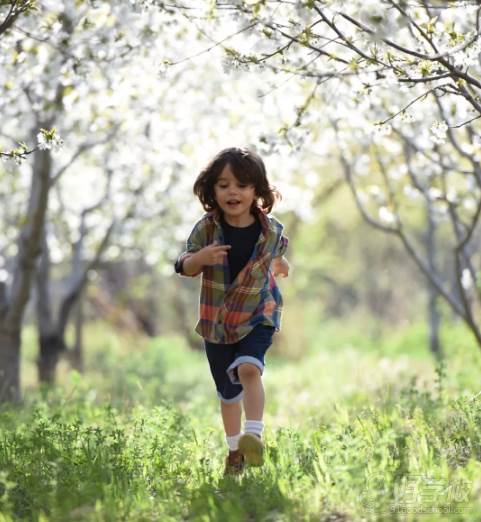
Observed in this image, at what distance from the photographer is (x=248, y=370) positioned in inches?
162

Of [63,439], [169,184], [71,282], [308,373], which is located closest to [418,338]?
[308,373]

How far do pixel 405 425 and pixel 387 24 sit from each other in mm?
2176

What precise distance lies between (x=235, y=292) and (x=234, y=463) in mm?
833

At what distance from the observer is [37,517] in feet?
10.9

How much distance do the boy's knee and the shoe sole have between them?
1.16 feet

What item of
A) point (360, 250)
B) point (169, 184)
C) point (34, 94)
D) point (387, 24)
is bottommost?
point (387, 24)

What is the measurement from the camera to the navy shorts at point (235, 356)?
4.16 m

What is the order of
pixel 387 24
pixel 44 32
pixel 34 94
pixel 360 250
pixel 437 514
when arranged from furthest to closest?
1. pixel 360 250
2. pixel 34 94
3. pixel 44 32
4. pixel 387 24
5. pixel 437 514

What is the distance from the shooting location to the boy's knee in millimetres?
4117

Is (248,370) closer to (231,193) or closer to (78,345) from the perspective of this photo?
(231,193)

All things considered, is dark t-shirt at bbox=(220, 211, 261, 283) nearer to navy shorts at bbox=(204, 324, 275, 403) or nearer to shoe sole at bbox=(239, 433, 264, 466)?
navy shorts at bbox=(204, 324, 275, 403)

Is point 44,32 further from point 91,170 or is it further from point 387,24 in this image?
point 91,170

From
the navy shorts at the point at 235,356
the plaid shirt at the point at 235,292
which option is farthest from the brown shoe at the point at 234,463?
the plaid shirt at the point at 235,292

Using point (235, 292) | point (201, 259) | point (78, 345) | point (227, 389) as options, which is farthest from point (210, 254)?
point (78, 345)
